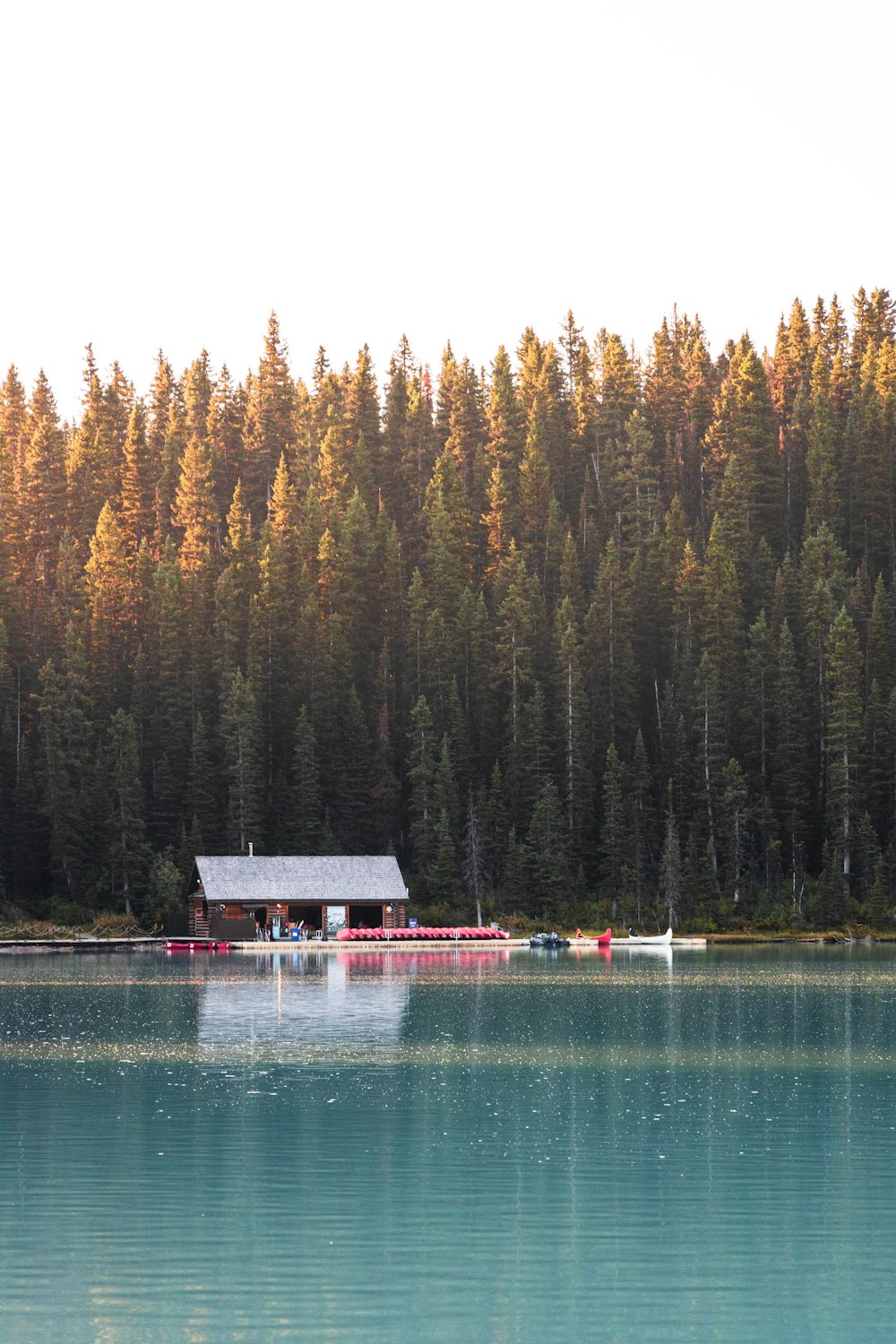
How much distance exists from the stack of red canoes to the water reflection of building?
23576mm

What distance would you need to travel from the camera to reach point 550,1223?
76.7 ft

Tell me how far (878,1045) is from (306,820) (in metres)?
78.9

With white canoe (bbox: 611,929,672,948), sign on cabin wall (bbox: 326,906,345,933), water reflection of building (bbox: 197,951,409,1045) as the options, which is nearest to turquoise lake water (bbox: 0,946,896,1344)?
water reflection of building (bbox: 197,951,409,1045)

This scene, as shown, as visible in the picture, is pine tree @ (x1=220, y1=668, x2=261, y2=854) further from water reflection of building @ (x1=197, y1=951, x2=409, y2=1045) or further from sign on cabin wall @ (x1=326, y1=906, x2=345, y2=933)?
water reflection of building @ (x1=197, y1=951, x2=409, y2=1045)

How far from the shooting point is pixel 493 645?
434ft

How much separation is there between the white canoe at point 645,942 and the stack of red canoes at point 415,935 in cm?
651

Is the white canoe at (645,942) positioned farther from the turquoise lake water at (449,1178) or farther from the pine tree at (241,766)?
the turquoise lake water at (449,1178)

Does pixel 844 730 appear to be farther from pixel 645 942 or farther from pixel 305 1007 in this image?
pixel 305 1007

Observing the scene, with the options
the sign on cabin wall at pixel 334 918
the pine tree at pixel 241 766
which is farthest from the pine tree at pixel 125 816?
the sign on cabin wall at pixel 334 918

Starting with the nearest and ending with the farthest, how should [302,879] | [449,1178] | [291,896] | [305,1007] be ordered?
[449,1178], [305,1007], [291,896], [302,879]

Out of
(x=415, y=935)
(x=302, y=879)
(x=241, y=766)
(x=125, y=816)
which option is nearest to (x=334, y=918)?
(x=302, y=879)

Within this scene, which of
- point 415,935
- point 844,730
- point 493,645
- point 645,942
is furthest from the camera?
point 493,645

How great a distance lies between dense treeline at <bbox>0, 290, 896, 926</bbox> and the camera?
118m

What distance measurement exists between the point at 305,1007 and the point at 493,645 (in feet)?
248
